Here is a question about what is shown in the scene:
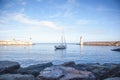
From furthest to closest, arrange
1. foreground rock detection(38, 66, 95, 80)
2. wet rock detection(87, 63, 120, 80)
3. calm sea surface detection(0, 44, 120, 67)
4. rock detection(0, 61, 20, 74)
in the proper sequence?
calm sea surface detection(0, 44, 120, 67)
wet rock detection(87, 63, 120, 80)
rock detection(0, 61, 20, 74)
foreground rock detection(38, 66, 95, 80)

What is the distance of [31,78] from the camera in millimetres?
7523

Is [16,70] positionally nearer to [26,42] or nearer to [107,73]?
[107,73]

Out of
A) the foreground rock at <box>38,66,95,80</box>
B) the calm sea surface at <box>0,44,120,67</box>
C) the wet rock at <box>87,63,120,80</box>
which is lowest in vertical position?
the calm sea surface at <box>0,44,120,67</box>

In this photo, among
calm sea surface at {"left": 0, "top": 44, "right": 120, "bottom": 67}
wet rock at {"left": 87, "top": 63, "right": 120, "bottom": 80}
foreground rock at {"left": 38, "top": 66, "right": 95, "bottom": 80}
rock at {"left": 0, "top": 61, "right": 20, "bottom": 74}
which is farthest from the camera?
calm sea surface at {"left": 0, "top": 44, "right": 120, "bottom": 67}

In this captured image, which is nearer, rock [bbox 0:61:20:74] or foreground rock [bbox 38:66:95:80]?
foreground rock [bbox 38:66:95:80]

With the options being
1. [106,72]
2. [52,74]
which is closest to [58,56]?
[106,72]

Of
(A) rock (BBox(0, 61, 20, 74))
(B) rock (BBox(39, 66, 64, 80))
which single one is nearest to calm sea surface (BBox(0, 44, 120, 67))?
(A) rock (BBox(0, 61, 20, 74))

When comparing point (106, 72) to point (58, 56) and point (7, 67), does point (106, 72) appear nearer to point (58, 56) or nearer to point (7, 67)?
point (7, 67)

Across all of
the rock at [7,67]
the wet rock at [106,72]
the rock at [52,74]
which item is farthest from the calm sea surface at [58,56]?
the rock at [52,74]

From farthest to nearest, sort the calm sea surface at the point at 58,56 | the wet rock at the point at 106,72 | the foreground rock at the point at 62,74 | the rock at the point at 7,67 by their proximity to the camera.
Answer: the calm sea surface at the point at 58,56, the wet rock at the point at 106,72, the rock at the point at 7,67, the foreground rock at the point at 62,74

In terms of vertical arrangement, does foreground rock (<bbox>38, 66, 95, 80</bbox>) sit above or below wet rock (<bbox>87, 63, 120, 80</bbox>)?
above

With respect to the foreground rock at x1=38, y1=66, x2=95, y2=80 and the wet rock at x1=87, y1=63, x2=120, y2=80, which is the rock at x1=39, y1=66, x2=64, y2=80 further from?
the wet rock at x1=87, y1=63, x2=120, y2=80

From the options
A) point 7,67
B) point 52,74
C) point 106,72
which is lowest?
point 106,72

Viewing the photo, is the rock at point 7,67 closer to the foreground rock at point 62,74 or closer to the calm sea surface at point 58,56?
Answer: the foreground rock at point 62,74
